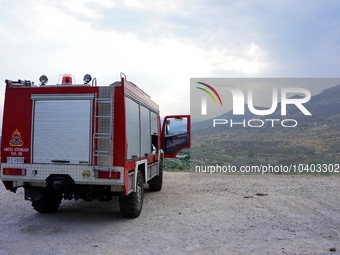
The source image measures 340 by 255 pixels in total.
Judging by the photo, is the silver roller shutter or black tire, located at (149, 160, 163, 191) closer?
the silver roller shutter

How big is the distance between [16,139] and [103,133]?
1.97 m

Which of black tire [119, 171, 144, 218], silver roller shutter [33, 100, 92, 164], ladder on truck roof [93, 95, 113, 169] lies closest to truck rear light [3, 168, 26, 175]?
silver roller shutter [33, 100, 92, 164]

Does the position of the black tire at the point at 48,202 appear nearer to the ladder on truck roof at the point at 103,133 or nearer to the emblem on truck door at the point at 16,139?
the emblem on truck door at the point at 16,139

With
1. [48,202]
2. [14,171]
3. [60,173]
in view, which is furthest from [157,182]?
[14,171]

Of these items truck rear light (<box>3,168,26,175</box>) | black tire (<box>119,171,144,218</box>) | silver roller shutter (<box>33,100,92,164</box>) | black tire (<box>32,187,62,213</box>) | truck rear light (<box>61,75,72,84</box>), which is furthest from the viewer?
black tire (<box>32,187,62,213</box>)

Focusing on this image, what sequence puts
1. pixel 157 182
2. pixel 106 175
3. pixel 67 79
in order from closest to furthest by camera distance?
pixel 106 175
pixel 67 79
pixel 157 182

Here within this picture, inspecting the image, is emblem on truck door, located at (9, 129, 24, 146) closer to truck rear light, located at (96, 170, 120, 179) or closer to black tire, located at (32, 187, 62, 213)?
black tire, located at (32, 187, 62, 213)

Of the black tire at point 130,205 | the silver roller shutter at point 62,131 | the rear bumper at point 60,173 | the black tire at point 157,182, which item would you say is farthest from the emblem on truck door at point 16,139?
the black tire at point 157,182

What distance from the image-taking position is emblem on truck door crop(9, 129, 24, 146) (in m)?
7.03

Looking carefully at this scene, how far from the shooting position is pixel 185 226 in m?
7.08

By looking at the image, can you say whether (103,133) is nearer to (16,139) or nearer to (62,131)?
(62,131)

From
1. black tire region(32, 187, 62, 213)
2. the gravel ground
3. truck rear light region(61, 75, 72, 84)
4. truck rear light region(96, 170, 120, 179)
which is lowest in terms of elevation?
the gravel ground

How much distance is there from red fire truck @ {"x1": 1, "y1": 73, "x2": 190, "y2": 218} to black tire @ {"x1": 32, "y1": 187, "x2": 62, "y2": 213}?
507 millimetres

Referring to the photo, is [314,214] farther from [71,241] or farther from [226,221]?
[71,241]
